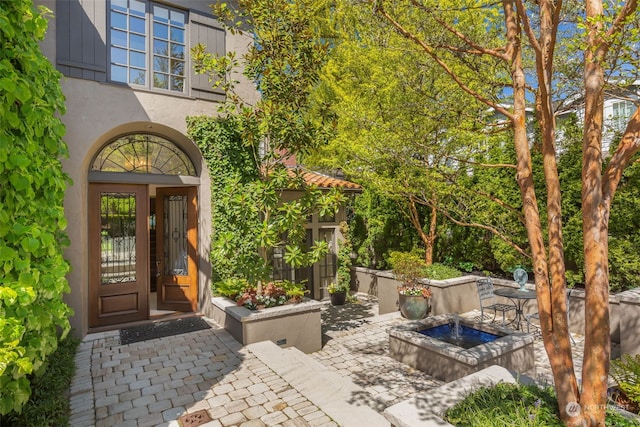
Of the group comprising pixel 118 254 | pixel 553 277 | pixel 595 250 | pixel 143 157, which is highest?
pixel 143 157

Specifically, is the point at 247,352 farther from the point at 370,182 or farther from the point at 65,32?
the point at 65,32

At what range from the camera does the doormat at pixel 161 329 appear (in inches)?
261

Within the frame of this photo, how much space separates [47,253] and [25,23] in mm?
2066

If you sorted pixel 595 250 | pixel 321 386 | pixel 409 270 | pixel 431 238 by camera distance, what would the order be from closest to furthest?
pixel 595 250, pixel 321 386, pixel 409 270, pixel 431 238

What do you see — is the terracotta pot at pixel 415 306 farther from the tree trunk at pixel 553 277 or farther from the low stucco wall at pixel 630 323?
the tree trunk at pixel 553 277

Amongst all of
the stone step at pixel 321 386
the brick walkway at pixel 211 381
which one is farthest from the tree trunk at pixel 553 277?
the brick walkway at pixel 211 381

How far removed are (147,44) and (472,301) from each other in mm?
9977

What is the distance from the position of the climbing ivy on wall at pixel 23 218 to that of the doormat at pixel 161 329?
3471 mm

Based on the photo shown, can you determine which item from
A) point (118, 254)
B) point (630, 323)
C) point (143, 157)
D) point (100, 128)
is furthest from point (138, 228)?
point (630, 323)

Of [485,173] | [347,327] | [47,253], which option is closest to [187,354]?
[47,253]

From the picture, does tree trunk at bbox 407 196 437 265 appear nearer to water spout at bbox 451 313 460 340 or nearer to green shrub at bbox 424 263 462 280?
green shrub at bbox 424 263 462 280

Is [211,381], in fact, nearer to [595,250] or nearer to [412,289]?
[595,250]

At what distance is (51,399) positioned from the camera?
152 inches

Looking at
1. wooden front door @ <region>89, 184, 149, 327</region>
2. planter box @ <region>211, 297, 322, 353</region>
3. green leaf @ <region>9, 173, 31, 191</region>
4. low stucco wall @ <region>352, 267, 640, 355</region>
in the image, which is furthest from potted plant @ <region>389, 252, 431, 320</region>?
green leaf @ <region>9, 173, 31, 191</region>
